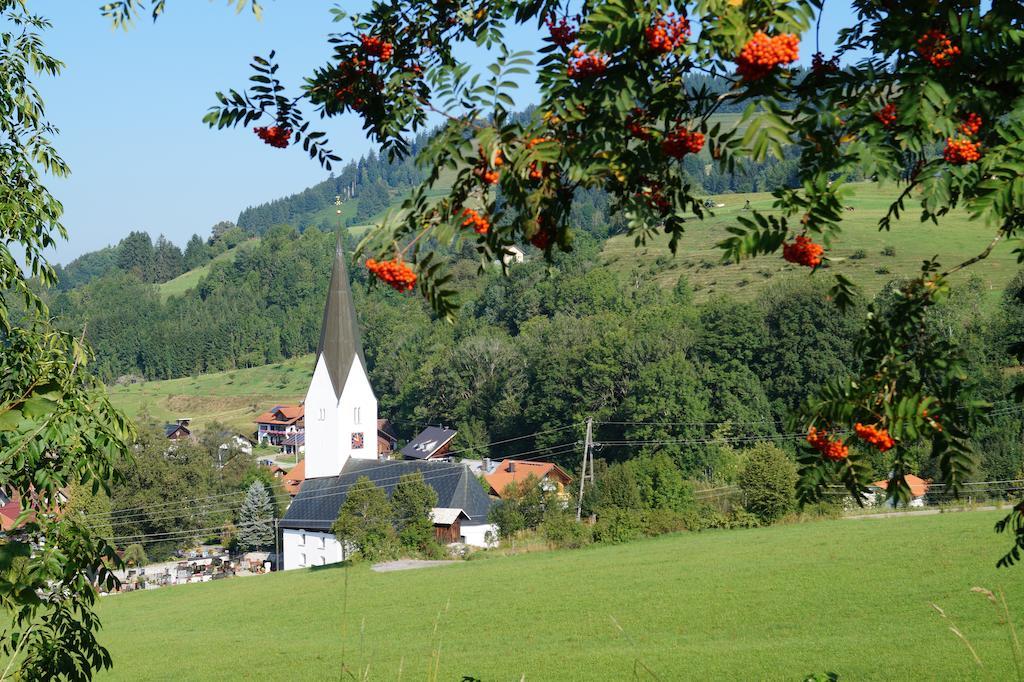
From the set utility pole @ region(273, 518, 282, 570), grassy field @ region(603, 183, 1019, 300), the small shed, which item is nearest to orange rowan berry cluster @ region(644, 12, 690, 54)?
the small shed

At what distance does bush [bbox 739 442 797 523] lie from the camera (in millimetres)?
34250

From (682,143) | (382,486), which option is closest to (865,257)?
(382,486)

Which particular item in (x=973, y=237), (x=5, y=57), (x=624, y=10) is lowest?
(x=624, y=10)

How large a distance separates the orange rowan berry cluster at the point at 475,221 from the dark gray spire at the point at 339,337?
4478 centimetres

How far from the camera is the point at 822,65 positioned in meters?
3.14

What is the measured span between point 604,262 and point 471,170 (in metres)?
90.4

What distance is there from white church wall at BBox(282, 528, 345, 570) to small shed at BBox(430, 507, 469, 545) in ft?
14.4

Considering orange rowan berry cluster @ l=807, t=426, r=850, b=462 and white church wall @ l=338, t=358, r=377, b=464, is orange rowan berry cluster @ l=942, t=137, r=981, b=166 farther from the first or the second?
white church wall @ l=338, t=358, r=377, b=464

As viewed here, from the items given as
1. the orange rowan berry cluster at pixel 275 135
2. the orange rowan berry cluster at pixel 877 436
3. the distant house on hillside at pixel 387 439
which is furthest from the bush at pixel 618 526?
the distant house on hillside at pixel 387 439

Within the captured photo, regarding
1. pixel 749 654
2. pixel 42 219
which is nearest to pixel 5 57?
pixel 42 219

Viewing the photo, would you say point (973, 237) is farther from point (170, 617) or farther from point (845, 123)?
point (845, 123)

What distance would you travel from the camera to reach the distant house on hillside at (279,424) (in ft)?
282

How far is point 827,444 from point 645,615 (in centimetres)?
2068

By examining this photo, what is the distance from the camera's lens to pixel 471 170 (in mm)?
2863
